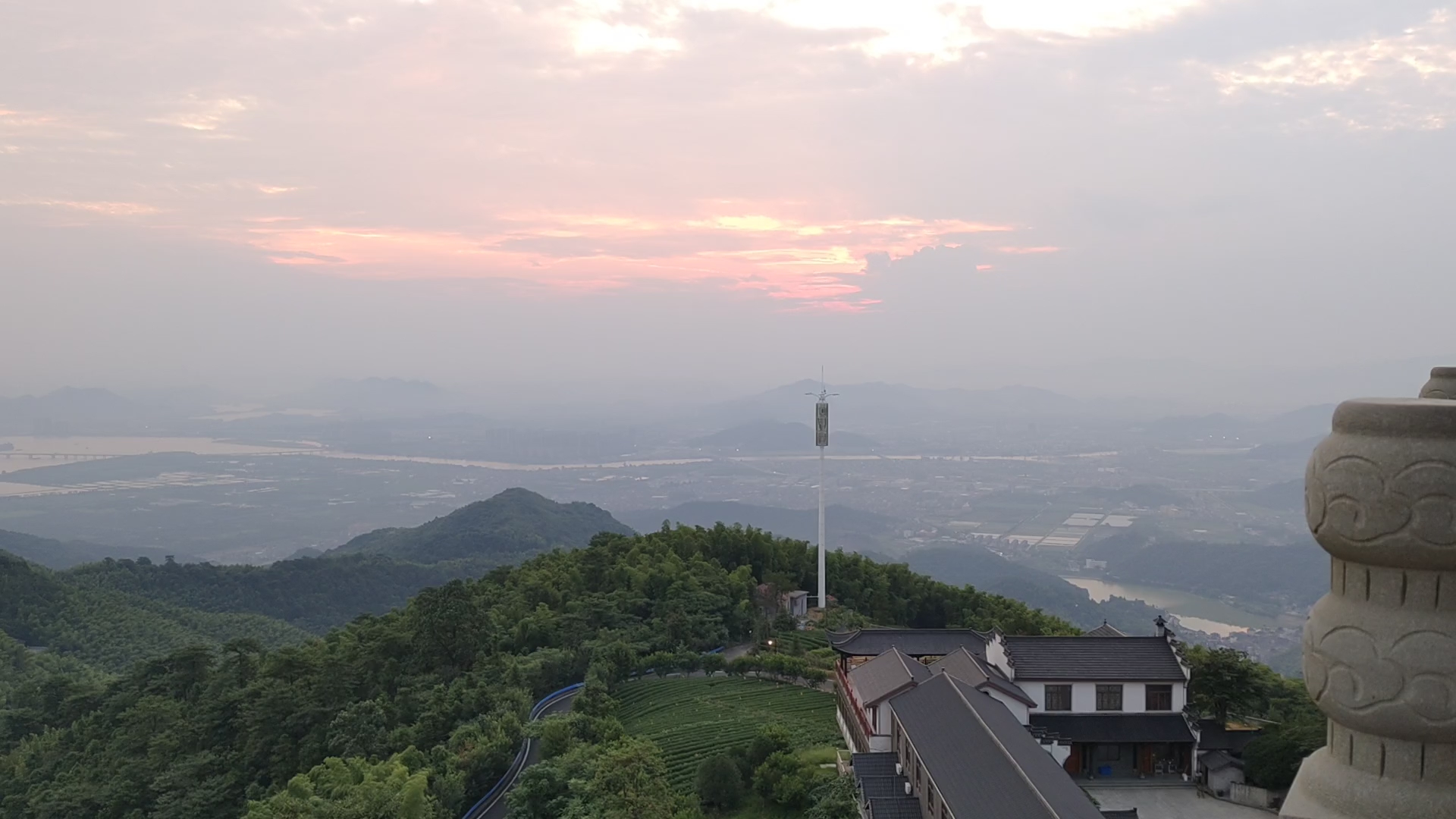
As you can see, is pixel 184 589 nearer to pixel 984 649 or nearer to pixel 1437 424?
pixel 984 649

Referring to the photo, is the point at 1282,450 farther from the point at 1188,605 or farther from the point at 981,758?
A: the point at 981,758

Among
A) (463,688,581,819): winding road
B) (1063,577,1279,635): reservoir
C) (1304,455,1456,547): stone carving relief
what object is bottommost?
(1063,577,1279,635): reservoir

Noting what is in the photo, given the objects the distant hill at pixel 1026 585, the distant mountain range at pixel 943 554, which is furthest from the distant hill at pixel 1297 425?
the distant hill at pixel 1026 585

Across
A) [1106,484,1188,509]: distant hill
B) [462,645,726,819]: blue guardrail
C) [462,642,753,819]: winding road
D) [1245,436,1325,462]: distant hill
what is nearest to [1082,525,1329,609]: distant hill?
[1106,484,1188,509]: distant hill

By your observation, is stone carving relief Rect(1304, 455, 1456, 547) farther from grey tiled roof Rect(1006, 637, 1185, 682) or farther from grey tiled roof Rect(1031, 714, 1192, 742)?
grey tiled roof Rect(1006, 637, 1185, 682)

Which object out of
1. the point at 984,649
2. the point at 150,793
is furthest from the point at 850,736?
the point at 150,793

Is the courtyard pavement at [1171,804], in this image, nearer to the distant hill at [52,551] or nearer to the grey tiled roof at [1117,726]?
the grey tiled roof at [1117,726]

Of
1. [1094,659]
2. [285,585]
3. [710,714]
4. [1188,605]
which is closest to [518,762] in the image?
[710,714]
